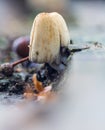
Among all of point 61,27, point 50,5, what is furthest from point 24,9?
point 61,27

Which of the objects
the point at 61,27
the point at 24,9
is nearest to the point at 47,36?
the point at 61,27

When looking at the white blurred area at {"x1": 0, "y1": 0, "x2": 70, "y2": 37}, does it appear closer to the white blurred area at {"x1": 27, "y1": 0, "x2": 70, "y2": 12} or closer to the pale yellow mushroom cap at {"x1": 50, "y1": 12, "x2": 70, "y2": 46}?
the white blurred area at {"x1": 27, "y1": 0, "x2": 70, "y2": 12}

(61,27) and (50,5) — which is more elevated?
(61,27)

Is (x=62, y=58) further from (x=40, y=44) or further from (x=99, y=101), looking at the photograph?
(x=99, y=101)

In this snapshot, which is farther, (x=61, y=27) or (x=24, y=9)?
(x=24, y=9)

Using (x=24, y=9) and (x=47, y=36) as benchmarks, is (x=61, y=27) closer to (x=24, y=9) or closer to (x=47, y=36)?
(x=47, y=36)

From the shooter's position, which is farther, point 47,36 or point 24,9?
point 24,9

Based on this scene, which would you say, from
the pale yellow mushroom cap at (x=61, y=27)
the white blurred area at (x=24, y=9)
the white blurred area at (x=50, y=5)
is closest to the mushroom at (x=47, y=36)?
the pale yellow mushroom cap at (x=61, y=27)

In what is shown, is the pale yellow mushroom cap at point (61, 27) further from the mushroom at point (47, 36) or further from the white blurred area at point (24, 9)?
the white blurred area at point (24, 9)

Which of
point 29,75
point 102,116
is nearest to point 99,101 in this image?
point 102,116
